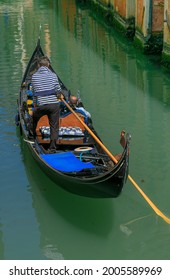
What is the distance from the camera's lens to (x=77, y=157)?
5.54 metres

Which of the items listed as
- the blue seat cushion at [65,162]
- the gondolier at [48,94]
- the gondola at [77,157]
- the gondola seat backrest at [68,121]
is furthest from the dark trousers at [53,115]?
the gondola seat backrest at [68,121]

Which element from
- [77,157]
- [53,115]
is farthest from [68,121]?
[77,157]

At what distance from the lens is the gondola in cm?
459

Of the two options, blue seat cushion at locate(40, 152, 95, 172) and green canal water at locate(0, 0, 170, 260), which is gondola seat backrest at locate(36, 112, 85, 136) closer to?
A: green canal water at locate(0, 0, 170, 260)

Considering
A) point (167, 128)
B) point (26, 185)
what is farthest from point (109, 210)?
A: point (167, 128)

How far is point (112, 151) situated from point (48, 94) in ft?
3.87

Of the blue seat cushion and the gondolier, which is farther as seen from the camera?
the gondolier

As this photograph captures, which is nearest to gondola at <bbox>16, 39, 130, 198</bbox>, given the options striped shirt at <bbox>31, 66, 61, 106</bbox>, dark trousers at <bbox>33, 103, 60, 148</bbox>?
dark trousers at <bbox>33, 103, 60, 148</bbox>

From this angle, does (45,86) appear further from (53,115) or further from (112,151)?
(112,151)

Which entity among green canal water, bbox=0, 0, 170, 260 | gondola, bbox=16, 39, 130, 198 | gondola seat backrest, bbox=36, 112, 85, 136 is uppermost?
gondola, bbox=16, 39, 130, 198

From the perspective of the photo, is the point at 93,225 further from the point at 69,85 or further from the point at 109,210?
the point at 69,85

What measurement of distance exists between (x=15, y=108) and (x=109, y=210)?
3.57m

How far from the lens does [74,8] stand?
19.7m

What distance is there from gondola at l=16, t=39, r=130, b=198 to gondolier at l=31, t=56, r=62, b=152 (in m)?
0.23
